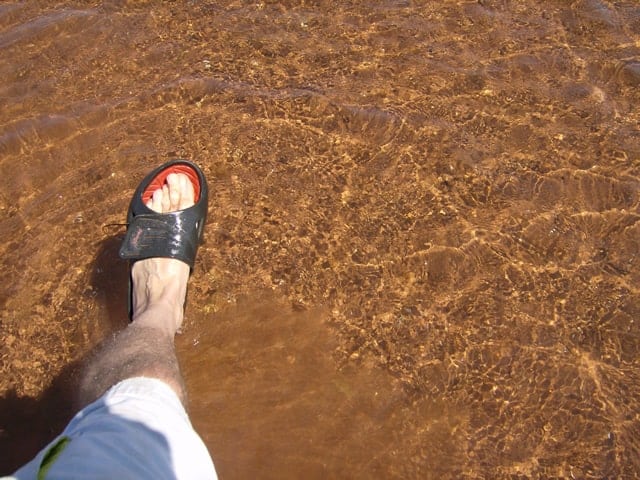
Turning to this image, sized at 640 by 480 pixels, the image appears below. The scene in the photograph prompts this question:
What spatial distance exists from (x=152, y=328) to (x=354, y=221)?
113cm

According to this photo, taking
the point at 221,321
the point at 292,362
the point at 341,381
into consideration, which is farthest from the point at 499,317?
the point at 221,321

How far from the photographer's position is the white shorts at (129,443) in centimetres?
140

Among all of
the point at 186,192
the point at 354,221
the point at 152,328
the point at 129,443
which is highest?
the point at 129,443

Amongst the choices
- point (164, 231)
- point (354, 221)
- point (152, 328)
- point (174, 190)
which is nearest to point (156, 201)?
point (174, 190)

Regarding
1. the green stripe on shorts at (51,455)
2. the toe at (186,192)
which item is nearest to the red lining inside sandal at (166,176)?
the toe at (186,192)

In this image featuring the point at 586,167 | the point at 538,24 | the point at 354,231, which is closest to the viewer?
the point at 354,231

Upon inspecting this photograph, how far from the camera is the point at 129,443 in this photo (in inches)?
60.7

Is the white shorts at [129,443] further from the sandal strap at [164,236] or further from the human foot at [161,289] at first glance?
the sandal strap at [164,236]

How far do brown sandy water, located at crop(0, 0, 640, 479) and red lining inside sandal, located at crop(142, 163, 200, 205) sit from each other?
173 millimetres

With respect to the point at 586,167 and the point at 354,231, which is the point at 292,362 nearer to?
the point at 354,231

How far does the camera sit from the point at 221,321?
2623 mm

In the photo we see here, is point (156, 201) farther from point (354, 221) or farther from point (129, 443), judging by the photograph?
point (129, 443)

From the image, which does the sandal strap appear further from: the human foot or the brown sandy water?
the brown sandy water

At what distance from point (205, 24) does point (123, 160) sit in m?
1.31
